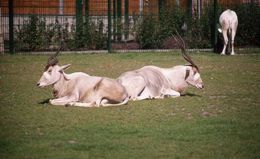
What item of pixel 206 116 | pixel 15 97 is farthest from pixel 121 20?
pixel 206 116

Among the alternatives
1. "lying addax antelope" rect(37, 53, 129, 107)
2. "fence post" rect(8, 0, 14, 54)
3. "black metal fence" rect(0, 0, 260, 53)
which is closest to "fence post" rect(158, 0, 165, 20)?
"black metal fence" rect(0, 0, 260, 53)

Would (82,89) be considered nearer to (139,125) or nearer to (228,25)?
(139,125)

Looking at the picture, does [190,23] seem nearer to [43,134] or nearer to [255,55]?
[255,55]

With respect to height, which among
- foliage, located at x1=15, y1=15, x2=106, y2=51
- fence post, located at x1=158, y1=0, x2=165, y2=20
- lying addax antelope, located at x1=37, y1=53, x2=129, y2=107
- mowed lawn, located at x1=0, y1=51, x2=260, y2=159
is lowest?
mowed lawn, located at x1=0, y1=51, x2=260, y2=159

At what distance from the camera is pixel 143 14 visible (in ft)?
82.3

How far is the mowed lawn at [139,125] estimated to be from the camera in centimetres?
781

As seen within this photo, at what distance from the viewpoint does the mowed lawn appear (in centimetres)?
781

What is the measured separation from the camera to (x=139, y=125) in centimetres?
944

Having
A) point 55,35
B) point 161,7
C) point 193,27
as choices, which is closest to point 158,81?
point 55,35

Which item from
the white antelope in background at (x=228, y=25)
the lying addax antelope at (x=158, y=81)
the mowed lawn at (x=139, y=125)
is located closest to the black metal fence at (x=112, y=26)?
the white antelope in background at (x=228, y=25)

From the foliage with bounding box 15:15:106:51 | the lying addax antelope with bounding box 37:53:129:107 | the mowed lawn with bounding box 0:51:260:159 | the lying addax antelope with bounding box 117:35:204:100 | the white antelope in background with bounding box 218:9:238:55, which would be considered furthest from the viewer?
the foliage with bounding box 15:15:106:51

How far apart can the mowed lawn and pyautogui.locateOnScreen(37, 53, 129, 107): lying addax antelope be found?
7.6 inches

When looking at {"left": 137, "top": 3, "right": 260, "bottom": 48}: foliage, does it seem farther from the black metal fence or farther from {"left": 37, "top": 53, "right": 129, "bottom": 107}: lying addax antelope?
{"left": 37, "top": 53, "right": 129, "bottom": 107}: lying addax antelope

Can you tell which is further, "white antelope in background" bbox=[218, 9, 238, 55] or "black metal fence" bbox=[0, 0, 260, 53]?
"black metal fence" bbox=[0, 0, 260, 53]
